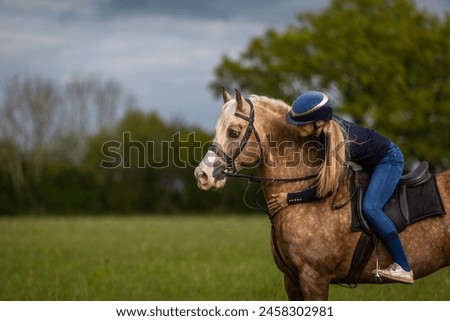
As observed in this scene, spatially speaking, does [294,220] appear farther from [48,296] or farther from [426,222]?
[48,296]

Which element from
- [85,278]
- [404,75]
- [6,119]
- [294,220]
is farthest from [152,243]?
[6,119]

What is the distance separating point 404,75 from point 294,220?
114 feet

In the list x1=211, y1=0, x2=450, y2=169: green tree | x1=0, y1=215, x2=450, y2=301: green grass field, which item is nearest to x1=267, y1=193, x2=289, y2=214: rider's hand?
x1=0, y1=215, x2=450, y2=301: green grass field

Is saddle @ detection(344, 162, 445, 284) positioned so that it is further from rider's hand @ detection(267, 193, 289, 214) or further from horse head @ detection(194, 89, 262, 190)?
horse head @ detection(194, 89, 262, 190)

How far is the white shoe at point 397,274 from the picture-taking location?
6.18 m

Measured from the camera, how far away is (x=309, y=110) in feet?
19.7

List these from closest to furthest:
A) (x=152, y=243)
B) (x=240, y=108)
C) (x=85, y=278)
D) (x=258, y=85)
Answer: (x=240, y=108) < (x=85, y=278) < (x=152, y=243) < (x=258, y=85)

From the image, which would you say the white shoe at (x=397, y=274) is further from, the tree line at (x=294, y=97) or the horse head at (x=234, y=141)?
the tree line at (x=294, y=97)

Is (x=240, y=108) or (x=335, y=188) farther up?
(x=240, y=108)

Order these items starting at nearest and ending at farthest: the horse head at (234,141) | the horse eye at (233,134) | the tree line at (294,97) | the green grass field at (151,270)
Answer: the horse head at (234,141)
the horse eye at (233,134)
the green grass field at (151,270)
the tree line at (294,97)

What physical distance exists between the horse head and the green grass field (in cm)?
448

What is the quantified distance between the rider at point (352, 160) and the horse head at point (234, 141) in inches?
15.2

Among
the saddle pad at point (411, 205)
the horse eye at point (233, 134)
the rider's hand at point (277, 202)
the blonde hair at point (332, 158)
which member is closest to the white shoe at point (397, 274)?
the saddle pad at point (411, 205)

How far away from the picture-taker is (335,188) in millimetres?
6219
